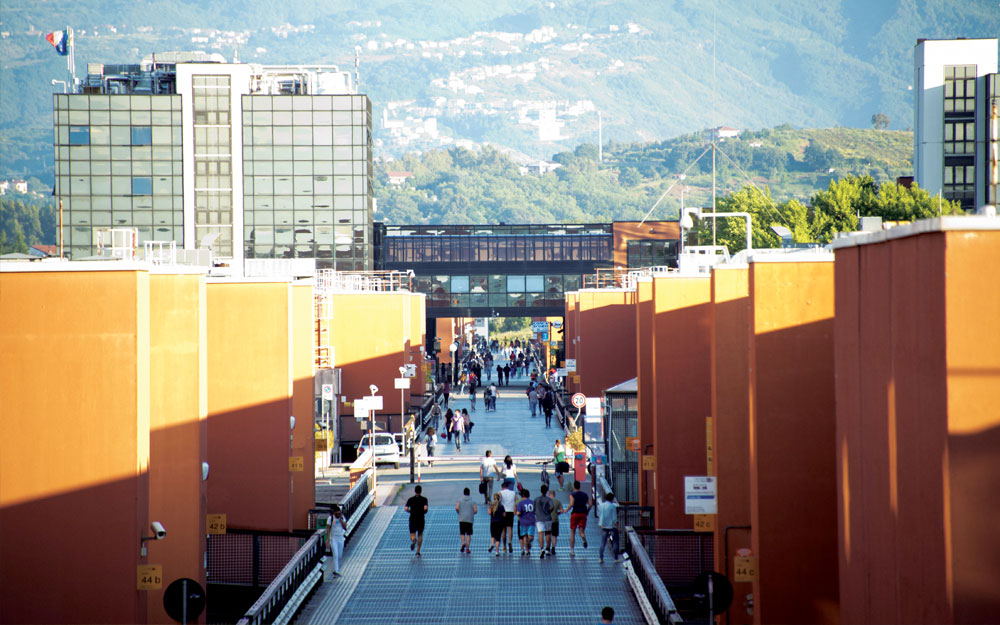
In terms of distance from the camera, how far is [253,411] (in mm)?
19938

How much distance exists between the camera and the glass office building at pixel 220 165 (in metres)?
65.1

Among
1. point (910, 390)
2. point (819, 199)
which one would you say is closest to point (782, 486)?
point (910, 390)


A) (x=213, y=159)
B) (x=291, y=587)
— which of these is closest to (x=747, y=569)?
(x=291, y=587)

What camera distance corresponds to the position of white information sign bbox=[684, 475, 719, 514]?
51.6 ft

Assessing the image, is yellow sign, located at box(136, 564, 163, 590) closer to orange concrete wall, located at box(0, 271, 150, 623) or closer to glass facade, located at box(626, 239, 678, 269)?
orange concrete wall, located at box(0, 271, 150, 623)

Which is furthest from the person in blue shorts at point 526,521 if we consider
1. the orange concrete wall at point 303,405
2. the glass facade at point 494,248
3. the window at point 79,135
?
the glass facade at point 494,248

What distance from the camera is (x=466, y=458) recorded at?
3791 centimetres

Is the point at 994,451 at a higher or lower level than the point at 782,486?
higher

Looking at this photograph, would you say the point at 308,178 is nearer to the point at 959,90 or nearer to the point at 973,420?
the point at 959,90

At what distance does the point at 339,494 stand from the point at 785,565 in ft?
48.5

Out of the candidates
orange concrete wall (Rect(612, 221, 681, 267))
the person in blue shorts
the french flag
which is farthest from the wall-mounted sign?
the french flag

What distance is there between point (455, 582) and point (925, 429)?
11822 millimetres

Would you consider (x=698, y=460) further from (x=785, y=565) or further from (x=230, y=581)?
(x=230, y=581)

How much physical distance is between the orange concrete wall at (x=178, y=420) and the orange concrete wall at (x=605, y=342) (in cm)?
2645
